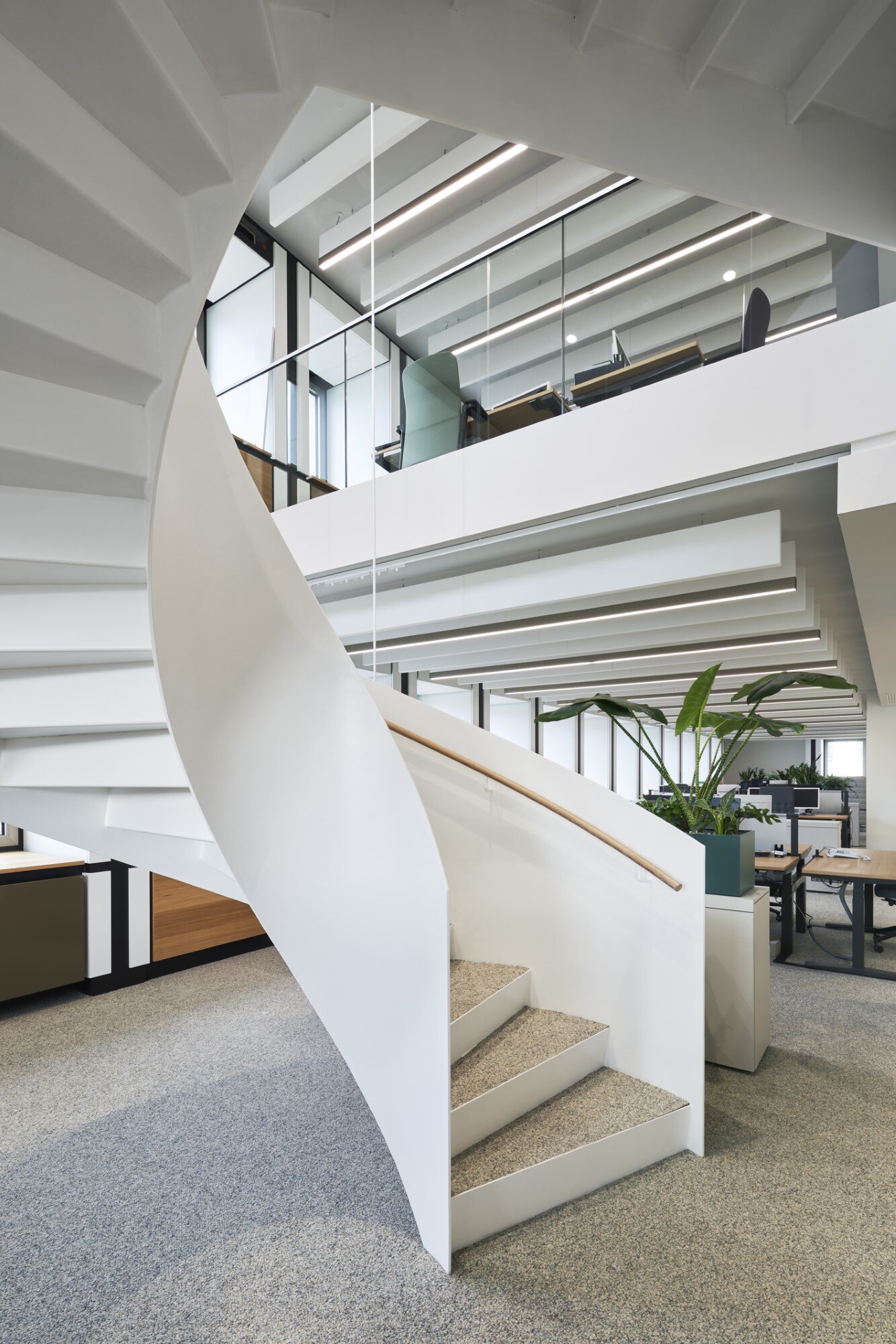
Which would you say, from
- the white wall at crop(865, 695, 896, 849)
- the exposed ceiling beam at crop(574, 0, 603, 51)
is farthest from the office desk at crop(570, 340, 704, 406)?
the white wall at crop(865, 695, 896, 849)

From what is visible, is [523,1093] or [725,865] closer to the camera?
[523,1093]

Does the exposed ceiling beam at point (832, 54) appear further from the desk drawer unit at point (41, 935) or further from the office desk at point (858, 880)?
the desk drawer unit at point (41, 935)

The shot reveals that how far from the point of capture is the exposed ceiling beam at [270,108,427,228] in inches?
236

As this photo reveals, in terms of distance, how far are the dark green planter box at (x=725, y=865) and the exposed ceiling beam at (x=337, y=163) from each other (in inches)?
234

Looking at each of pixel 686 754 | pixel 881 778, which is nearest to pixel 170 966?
pixel 881 778

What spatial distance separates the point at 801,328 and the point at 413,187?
15.6 feet

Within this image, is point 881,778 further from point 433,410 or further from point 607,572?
point 433,410

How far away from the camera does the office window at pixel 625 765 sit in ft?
46.3

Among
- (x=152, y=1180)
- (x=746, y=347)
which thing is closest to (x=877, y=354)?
(x=746, y=347)

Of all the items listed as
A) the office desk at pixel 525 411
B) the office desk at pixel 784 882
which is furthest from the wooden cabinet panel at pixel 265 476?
the office desk at pixel 784 882

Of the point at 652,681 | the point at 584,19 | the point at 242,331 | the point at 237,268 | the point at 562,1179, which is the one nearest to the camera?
the point at 584,19

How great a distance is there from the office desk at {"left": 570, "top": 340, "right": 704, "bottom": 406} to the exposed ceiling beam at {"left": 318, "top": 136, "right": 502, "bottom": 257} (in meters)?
3.07

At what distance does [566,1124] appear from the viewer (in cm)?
272

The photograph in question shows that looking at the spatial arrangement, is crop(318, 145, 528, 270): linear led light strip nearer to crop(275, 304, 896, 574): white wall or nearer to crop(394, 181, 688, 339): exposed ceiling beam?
crop(394, 181, 688, 339): exposed ceiling beam
